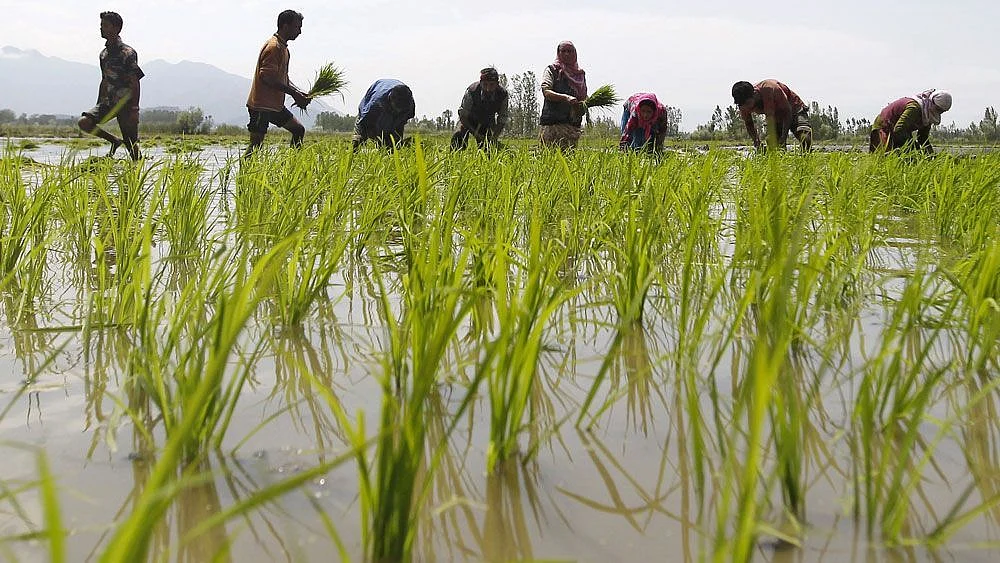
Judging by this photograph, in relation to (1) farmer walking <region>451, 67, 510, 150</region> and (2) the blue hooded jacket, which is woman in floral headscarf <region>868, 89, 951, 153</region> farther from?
(2) the blue hooded jacket

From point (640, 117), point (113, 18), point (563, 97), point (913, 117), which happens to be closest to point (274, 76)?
point (113, 18)

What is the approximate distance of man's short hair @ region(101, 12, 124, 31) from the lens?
711cm

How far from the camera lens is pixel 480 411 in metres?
1.35

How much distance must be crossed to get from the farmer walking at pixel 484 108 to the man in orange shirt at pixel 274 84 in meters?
1.83

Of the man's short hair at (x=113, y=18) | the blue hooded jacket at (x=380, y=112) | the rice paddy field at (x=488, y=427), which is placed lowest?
the rice paddy field at (x=488, y=427)

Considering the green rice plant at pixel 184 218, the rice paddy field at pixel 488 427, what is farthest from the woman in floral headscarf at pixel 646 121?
the rice paddy field at pixel 488 427

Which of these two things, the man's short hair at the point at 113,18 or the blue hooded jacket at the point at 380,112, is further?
the blue hooded jacket at the point at 380,112

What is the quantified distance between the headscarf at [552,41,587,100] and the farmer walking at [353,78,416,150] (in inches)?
61.2

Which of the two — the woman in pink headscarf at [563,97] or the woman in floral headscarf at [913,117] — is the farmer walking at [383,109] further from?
the woman in floral headscarf at [913,117]

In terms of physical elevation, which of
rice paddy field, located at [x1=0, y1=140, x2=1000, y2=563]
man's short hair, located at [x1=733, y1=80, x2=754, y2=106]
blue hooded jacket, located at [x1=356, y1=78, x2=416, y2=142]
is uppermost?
man's short hair, located at [x1=733, y1=80, x2=754, y2=106]

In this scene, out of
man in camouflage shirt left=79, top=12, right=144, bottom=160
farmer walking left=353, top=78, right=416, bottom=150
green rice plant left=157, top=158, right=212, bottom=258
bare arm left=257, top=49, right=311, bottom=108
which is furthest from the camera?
farmer walking left=353, top=78, right=416, bottom=150

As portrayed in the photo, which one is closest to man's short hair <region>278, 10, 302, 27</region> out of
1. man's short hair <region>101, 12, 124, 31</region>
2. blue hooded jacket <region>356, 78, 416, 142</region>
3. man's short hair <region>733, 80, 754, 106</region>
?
blue hooded jacket <region>356, 78, 416, 142</region>

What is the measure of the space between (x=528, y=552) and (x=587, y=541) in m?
0.07

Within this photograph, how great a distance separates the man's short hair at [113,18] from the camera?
23.3 ft
